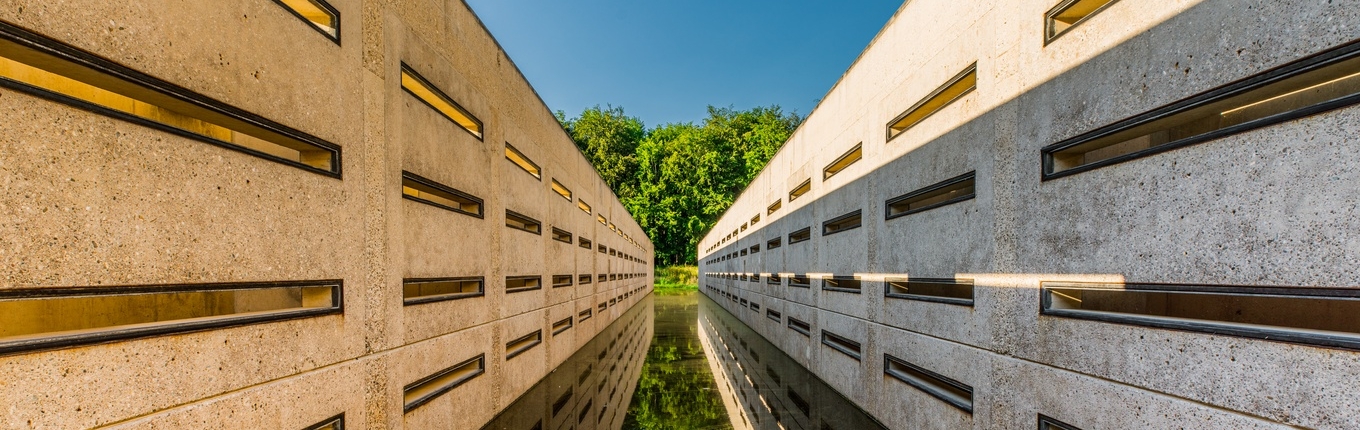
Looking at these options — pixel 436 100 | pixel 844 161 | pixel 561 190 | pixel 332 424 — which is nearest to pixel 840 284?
pixel 844 161

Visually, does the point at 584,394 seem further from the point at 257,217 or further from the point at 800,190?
the point at 800,190

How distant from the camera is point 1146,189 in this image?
9.86 ft

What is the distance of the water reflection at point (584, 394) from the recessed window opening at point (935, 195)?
4.54m

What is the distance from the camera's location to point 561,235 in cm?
945

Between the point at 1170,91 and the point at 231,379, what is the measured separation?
6.10m

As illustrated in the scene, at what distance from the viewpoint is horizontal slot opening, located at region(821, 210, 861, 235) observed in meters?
6.85

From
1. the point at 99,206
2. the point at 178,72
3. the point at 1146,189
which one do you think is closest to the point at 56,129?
the point at 99,206

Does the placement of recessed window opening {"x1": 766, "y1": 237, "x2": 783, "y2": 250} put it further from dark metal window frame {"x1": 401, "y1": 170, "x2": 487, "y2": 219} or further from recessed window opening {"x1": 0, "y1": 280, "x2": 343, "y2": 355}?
recessed window opening {"x1": 0, "y1": 280, "x2": 343, "y2": 355}

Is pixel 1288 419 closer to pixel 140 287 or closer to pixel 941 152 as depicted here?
pixel 941 152

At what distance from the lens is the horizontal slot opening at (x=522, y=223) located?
6.77 meters

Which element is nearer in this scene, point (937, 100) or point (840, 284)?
point (937, 100)

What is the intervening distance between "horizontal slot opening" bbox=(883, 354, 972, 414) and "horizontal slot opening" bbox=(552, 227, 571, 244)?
5.97m

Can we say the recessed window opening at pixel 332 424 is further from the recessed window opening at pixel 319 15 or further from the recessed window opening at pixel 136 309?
the recessed window opening at pixel 319 15

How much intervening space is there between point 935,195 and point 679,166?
3989 centimetres
